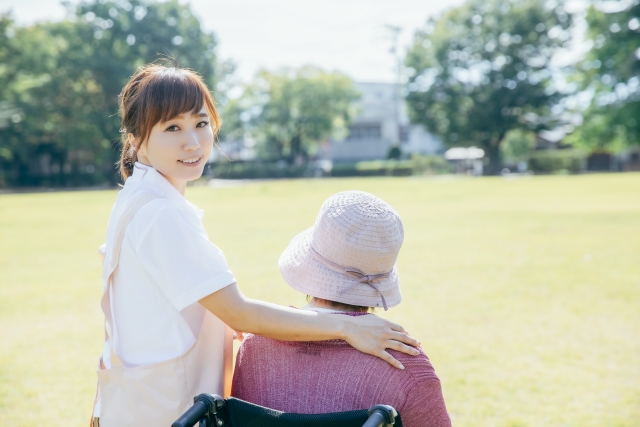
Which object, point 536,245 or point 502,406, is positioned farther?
point 536,245

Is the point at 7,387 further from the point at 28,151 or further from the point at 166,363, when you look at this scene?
the point at 28,151

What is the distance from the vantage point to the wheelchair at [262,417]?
119cm

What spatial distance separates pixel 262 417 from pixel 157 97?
803 millimetres

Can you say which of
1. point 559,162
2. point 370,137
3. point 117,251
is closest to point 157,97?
point 117,251

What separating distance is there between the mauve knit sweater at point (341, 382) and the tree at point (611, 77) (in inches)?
1512

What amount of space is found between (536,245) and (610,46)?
30498mm

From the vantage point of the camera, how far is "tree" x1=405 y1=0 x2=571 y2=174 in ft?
150

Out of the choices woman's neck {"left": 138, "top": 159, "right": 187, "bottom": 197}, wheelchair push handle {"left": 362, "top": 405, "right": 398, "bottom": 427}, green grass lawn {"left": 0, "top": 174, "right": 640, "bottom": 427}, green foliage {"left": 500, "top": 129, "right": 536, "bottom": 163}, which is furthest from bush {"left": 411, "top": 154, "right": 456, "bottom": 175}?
wheelchair push handle {"left": 362, "top": 405, "right": 398, "bottom": 427}

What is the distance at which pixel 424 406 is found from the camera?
4.29 ft

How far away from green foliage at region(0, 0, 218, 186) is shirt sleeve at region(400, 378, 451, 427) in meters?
35.8

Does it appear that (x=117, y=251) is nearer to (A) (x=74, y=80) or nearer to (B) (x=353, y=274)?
(B) (x=353, y=274)

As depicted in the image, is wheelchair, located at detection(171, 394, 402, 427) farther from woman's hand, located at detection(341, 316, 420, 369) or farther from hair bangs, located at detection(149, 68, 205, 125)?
hair bangs, located at detection(149, 68, 205, 125)

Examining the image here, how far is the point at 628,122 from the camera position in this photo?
35.2m

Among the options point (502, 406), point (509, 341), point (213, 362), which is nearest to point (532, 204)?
point (509, 341)
